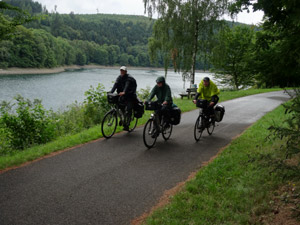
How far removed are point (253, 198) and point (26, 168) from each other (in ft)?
14.8

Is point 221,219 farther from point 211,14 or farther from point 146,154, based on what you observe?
point 211,14

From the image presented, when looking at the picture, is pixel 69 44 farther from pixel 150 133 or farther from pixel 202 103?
pixel 150 133

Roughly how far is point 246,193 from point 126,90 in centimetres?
486

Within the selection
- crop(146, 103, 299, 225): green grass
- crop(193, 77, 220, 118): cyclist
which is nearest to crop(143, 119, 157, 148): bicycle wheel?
crop(193, 77, 220, 118): cyclist

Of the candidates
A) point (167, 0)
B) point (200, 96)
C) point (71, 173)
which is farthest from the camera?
point (167, 0)

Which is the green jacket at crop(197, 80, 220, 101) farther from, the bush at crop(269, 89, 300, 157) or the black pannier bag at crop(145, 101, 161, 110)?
the bush at crop(269, 89, 300, 157)

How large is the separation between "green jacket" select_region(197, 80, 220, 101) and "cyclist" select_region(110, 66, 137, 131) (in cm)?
215

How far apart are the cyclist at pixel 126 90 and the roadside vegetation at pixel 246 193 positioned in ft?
11.6

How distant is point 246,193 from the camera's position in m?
4.39

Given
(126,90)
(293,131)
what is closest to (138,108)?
(126,90)

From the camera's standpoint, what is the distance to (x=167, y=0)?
19.0 metres

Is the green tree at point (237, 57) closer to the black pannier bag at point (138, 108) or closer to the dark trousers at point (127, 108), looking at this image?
the black pannier bag at point (138, 108)

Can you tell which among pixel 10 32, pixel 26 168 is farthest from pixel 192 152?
pixel 10 32

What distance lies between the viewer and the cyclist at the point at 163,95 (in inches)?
292
